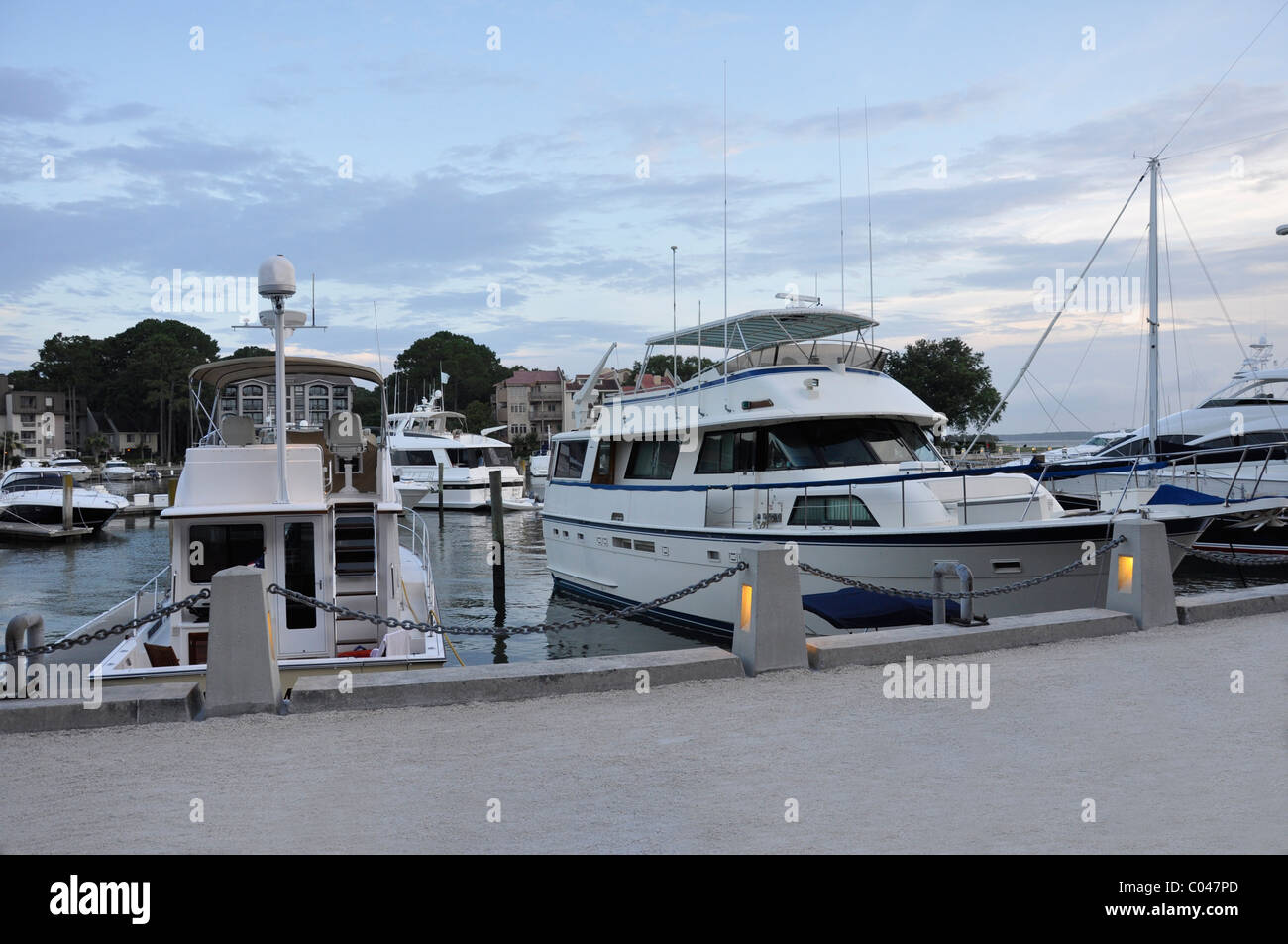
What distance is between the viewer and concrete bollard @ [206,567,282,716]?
6.89 metres

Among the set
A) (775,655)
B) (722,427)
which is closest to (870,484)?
(722,427)

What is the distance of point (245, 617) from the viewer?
6.93 m

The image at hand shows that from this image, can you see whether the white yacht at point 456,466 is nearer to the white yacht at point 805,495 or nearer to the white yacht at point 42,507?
the white yacht at point 42,507

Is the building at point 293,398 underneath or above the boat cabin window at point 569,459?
above

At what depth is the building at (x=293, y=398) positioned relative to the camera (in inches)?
595

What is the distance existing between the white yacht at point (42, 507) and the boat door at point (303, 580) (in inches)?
1290

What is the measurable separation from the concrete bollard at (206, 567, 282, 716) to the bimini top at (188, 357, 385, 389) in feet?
26.1

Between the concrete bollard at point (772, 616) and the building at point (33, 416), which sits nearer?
the concrete bollard at point (772, 616)

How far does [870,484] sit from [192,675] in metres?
9.13

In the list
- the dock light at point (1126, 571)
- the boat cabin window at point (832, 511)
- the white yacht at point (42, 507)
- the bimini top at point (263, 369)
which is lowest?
the white yacht at point (42, 507)

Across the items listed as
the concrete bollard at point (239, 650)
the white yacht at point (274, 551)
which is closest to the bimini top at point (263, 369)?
the white yacht at point (274, 551)

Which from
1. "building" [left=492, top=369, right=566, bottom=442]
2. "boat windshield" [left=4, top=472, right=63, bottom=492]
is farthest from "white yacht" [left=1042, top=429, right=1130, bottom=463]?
"building" [left=492, top=369, right=566, bottom=442]

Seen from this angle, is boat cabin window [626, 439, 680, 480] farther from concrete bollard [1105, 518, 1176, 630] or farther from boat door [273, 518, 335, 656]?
concrete bollard [1105, 518, 1176, 630]
